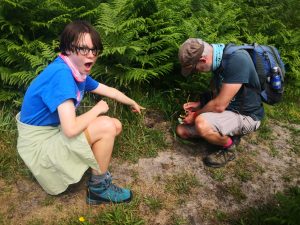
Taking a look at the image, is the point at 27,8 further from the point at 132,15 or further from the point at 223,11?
the point at 223,11

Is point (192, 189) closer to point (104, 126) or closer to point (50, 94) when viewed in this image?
point (104, 126)

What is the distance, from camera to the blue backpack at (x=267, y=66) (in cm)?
394

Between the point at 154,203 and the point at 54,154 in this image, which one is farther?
the point at 154,203

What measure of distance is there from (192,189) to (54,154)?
1593mm

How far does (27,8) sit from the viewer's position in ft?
15.3

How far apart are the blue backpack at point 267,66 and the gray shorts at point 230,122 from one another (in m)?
0.39

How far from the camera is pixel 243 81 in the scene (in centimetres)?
383

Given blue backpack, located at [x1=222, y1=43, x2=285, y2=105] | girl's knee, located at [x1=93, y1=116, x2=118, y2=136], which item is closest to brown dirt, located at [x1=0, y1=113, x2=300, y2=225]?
girl's knee, located at [x1=93, y1=116, x2=118, y2=136]

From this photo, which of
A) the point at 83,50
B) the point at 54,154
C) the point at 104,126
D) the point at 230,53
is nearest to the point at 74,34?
the point at 83,50

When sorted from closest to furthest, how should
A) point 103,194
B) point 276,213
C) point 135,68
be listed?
point 276,213 < point 103,194 < point 135,68

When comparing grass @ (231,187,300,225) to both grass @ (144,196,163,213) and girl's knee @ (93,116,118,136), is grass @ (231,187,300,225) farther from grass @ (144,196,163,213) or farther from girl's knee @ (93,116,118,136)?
girl's knee @ (93,116,118,136)

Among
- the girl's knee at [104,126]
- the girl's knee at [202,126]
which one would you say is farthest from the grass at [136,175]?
the girl's knee at [104,126]

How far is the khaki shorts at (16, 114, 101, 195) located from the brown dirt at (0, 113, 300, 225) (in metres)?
0.33

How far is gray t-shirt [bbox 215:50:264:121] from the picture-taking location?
383 cm
